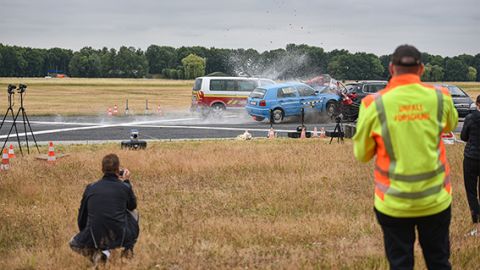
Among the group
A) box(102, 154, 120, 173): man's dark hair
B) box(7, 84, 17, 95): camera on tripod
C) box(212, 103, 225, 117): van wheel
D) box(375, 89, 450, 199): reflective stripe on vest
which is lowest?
box(212, 103, 225, 117): van wheel

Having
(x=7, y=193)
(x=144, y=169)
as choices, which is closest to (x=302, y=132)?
(x=144, y=169)

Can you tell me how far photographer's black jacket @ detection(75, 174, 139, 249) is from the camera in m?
5.45

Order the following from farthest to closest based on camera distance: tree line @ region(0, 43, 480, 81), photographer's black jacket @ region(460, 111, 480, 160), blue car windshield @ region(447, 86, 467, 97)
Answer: tree line @ region(0, 43, 480, 81)
blue car windshield @ region(447, 86, 467, 97)
photographer's black jacket @ region(460, 111, 480, 160)

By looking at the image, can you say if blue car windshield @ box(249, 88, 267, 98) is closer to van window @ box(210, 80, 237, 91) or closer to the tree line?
van window @ box(210, 80, 237, 91)

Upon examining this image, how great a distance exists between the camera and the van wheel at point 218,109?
27125 millimetres

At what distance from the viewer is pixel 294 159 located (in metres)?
12.6

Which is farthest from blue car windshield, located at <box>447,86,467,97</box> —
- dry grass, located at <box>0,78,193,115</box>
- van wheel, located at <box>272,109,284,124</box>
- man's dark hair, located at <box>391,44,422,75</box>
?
man's dark hair, located at <box>391,44,422,75</box>

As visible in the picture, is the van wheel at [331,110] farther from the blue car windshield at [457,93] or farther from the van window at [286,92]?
the blue car windshield at [457,93]

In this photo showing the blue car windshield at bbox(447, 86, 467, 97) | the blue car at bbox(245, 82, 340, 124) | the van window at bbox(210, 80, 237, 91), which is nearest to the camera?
the blue car at bbox(245, 82, 340, 124)

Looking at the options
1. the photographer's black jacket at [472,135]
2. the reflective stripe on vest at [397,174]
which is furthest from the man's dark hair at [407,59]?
the photographer's black jacket at [472,135]

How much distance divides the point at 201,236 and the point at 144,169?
4907 mm

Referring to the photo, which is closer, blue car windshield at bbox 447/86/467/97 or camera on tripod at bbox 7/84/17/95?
camera on tripod at bbox 7/84/17/95

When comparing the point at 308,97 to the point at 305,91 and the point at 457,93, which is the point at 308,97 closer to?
the point at 305,91

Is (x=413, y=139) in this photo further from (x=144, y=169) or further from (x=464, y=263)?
(x=144, y=169)
